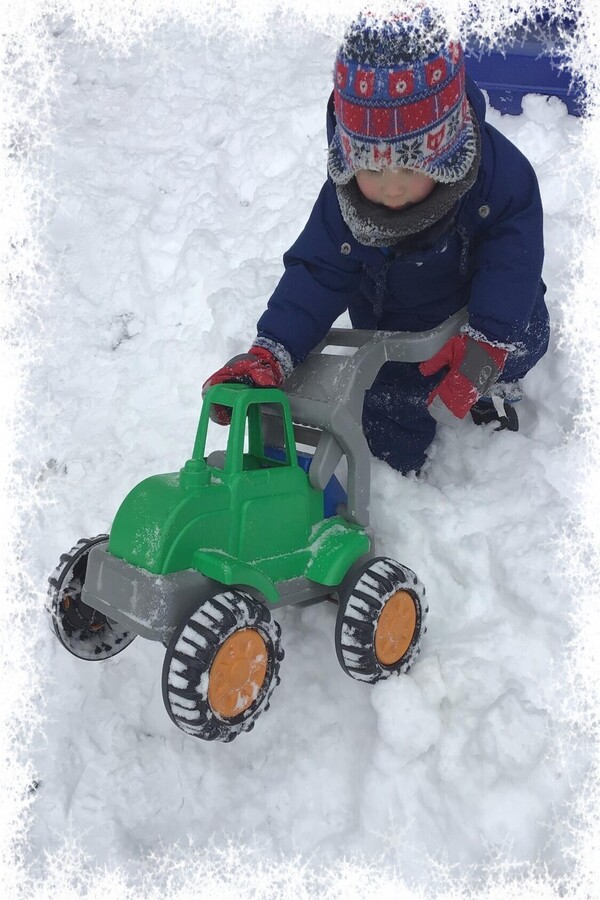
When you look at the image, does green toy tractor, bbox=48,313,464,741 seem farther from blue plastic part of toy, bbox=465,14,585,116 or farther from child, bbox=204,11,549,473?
blue plastic part of toy, bbox=465,14,585,116

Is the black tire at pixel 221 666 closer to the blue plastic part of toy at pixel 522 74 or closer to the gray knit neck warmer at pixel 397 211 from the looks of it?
the gray knit neck warmer at pixel 397 211

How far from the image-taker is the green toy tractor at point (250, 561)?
126 cm

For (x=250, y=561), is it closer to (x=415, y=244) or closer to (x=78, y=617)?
(x=78, y=617)

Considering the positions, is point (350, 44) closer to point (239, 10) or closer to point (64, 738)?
point (64, 738)

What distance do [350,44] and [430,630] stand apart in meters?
1.16

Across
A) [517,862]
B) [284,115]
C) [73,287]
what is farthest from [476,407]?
[284,115]

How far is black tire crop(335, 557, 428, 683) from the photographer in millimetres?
1393

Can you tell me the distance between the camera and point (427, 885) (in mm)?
1304

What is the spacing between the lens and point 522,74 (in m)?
2.87

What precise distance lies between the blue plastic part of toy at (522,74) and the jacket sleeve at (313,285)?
153 cm

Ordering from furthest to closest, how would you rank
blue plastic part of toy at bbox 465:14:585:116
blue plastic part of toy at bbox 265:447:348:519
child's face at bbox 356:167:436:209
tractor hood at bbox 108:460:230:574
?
blue plastic part of toy at bbox 465:14:585:116, blue plastic part of toy at bbox 265:447:348:519, child's face at bbox 356:167:436:209, tractor hood at bbox 108:460:230:574

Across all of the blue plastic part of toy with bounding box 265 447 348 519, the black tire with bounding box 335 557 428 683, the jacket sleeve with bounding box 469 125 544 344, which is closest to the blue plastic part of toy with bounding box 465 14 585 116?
the jacket sleeve with bounding box 469 125 544 344

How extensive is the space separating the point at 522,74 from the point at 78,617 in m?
2.61

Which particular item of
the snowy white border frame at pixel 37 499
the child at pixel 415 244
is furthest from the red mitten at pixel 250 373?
the snowy white border frame at pixel 37 499
